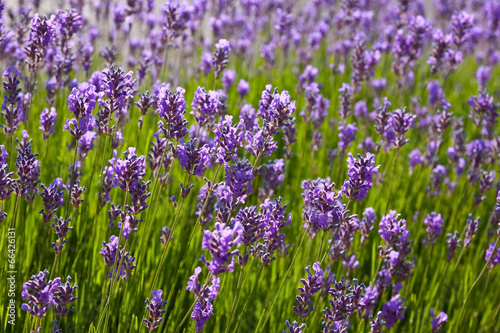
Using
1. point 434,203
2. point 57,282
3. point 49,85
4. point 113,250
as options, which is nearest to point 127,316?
point 113,250

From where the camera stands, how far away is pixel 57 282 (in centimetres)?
187

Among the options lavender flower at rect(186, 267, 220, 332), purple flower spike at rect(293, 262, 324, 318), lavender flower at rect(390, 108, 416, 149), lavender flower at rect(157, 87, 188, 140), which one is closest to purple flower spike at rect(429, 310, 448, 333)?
purple flower spike at rect(293, 262, 324, 318)

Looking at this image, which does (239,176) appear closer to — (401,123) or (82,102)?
(82,102)

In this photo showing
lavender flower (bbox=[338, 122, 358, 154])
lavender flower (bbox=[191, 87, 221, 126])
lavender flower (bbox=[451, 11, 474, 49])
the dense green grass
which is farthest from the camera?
lavender flower (bbox=[451, 11, 474, 49])

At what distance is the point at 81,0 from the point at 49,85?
1464mm

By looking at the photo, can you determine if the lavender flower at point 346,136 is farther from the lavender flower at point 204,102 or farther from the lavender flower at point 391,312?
the lavender flower at point 204,102

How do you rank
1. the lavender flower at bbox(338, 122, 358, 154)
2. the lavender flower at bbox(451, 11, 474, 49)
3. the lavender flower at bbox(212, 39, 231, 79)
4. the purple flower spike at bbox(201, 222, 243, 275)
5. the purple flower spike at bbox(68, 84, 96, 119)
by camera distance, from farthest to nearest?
1. the lavender flower at bbox(451, 11, 474, 49)
2. the lavender flower at bbox(338, 122, 358, 154)
3. the lavender flower at bbox(212, 39, 231, 79)
4. the purple flower spike at bbox(68, 84, 96, 119)
5. the purple flower spike at bbox(201, 222, 243, 275)

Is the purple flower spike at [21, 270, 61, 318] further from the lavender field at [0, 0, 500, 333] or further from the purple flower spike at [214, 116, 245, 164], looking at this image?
the purple flower spike at [214, 116, 245, 164]

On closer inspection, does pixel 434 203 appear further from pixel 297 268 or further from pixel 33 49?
pixel 33 49

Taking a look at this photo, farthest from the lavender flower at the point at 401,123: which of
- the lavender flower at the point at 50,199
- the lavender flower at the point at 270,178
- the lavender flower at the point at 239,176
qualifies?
the lavender flower at the point at 50,199

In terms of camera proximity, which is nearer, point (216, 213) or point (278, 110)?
point (278, 110)

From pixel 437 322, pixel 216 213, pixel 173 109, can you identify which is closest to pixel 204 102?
pixel 173 109

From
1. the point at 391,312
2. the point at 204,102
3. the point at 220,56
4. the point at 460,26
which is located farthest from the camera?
the point at 460,26

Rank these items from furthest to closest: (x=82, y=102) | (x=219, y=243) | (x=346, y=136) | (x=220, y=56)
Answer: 1. (x=346, y=136)
2. (x=220, y=56)
3. (x=82, y=102)
4. (x=219, y=243)
